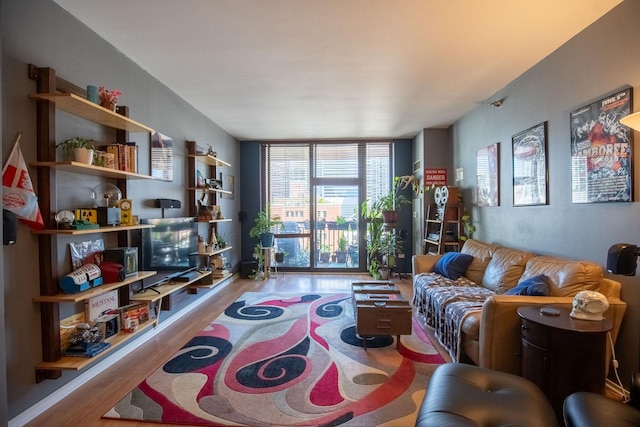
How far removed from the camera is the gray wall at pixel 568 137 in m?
2.08

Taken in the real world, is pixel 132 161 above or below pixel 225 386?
above

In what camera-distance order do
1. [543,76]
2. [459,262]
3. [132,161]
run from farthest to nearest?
1. [459,262]
2. [543,76]
3. [132,161]

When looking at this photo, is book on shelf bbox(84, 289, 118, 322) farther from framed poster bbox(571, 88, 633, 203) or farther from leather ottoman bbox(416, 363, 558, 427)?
framed poster bbox(571, 88, 633, 203)

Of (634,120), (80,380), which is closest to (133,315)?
(80,380)

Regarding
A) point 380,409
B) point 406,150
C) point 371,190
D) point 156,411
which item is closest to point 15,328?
point 156,411

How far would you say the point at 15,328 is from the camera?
190cm

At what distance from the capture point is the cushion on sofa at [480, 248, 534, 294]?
9.66 feet

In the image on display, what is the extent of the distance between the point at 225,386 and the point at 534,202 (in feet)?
10.4

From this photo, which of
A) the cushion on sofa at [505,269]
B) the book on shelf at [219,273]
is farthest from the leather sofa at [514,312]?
the book on shelf at [219,273]

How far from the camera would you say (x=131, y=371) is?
2.55 meters

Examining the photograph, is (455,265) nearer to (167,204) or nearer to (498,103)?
(498,103)

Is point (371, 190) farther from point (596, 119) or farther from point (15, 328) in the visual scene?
point (15, 328)

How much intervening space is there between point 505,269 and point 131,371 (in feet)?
11.2

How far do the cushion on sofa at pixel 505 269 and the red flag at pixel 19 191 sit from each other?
366 centimetres
